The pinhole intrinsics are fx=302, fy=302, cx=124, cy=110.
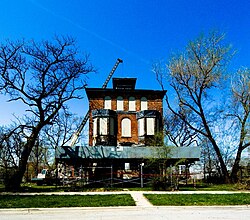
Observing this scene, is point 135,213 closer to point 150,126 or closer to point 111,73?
point 150,126

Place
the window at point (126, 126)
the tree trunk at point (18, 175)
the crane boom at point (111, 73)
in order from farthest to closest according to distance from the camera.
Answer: the crane boom at point (111, 73), the window at point (126, 126), the tree trunk at point (18, 175)

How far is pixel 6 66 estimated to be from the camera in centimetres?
2366

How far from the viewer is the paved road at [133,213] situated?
9594mm

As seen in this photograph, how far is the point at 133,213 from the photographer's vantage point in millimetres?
10570

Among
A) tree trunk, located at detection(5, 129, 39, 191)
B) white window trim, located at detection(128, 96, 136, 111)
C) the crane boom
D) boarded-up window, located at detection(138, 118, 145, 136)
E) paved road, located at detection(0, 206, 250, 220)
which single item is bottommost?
paved road, located at detection(0, 206, 250, 220)

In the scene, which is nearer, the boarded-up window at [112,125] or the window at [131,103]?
the boarded-up window at [112,125]

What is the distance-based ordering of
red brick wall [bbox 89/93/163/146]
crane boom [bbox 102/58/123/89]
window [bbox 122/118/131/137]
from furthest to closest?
crane boom [bbox 102/58/123/89] → window [bbox 122/118/131/137] → red brick wall [bbox 89/93/163/146]

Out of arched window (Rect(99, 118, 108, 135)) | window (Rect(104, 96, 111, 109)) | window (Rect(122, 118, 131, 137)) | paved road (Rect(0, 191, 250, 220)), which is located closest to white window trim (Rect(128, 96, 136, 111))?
window (Rect(122, 118, 131, 137))

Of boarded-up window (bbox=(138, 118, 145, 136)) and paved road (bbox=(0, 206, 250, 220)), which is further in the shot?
boarded-up window (bbox=(138, 118, 145, 136))

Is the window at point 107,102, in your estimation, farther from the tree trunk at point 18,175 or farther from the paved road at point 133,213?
the paved road at point 133,213

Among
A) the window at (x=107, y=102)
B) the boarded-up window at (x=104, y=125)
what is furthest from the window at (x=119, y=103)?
the boarded-up window at (x=104, y=125)

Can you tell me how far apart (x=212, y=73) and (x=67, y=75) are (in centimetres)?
1514

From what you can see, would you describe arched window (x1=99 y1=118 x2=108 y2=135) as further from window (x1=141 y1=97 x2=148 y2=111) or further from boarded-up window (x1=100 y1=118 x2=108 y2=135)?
window (x1=141 y1=97 x2=148 y2=111)

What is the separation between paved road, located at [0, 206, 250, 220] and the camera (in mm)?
9594
